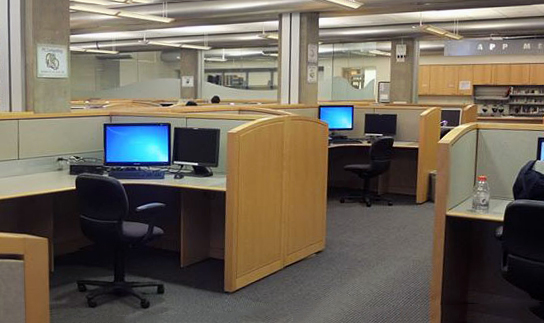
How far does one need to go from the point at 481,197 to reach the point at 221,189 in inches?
64.4

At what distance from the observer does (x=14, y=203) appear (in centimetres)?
449

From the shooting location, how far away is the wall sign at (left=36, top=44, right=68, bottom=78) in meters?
4.89

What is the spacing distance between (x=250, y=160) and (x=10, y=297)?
2.82 m

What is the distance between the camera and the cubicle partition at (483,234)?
11.2ft

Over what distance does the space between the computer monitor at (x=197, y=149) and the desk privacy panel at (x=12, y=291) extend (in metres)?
3.27

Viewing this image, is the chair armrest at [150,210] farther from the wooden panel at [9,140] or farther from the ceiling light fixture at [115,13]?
the ceiling light fixture at [115,13]

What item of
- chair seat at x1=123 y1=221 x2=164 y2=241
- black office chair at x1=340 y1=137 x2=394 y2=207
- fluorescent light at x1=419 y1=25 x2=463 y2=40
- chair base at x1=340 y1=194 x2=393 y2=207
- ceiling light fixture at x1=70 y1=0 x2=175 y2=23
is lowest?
chair base at x1=340 y1=194 x2=393 y2=207

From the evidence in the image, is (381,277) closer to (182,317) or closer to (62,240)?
(182,317)

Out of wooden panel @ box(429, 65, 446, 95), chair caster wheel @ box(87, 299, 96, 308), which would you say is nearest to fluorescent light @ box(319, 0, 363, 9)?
chair caster wheel @ box(87, 299, 96, 308)

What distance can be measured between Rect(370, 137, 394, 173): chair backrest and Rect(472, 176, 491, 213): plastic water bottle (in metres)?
3.45

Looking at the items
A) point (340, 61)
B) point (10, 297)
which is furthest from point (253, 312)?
point (340, 61)

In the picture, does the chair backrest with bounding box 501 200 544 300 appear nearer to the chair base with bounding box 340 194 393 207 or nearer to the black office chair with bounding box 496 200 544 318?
the black office chair with bounding box 496 200 544 318

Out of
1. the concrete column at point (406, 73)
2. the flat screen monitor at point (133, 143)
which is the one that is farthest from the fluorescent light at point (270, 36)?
the flat screen monitor at point (133, 143)

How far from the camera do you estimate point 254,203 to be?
4.21m
